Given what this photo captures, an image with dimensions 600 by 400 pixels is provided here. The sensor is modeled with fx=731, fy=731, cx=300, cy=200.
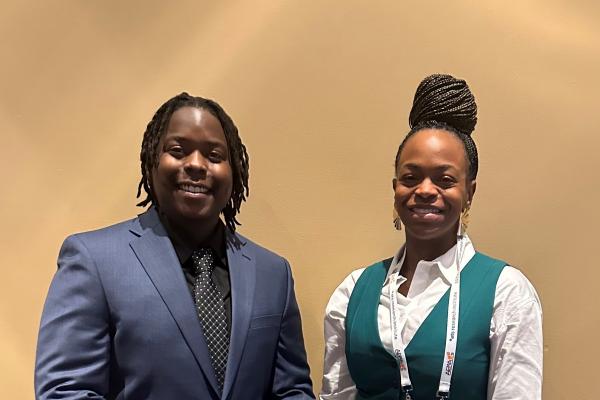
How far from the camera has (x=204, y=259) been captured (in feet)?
5.46

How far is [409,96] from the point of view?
7.23ft

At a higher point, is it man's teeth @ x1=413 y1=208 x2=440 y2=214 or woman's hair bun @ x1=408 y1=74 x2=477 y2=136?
woman's hair bun @ x1=408 y1=74 x2=477 y2=136

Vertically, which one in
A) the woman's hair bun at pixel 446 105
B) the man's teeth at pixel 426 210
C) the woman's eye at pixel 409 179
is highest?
the woman's hair bun at pixel 446 105

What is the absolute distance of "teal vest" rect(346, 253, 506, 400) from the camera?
162 cm

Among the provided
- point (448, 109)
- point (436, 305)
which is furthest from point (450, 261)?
point (448, 109)

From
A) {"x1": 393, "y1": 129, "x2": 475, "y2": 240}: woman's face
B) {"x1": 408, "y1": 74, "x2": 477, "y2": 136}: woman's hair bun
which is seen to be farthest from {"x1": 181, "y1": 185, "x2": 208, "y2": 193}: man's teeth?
{"x1": 408, "y1": 74, "x2": 477, "y2": 136}: woman's hair bun

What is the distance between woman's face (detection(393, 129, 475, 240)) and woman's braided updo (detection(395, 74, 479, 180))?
43 mm

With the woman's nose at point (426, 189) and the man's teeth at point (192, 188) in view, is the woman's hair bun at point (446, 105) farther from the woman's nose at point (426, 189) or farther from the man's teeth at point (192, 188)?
the man's teeth at point (192, 188)

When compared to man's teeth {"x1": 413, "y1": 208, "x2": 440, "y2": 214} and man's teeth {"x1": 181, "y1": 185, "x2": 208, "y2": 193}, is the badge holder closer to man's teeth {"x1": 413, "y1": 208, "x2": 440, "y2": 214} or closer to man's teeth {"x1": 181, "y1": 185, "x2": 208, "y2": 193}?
man's teeth {"x1": 413, "y1": 208, "x2": 440, "y2": 214}

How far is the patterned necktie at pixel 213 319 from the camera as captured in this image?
5.21 feet

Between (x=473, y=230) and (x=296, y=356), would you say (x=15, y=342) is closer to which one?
(x=296, y=356)

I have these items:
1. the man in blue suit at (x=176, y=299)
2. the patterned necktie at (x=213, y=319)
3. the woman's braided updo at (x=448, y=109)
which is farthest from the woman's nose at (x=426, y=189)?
the patterned necktie at (x=213, y=319)

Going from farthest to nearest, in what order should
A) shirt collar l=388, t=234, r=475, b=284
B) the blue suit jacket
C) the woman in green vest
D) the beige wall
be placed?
1. the beige wall
2. shirt collar l=388, t=234, r=475, b=284
3. the woman in green vest
4. the blue suit jacket

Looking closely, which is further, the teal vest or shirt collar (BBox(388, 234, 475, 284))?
shirt collar (BBox(388, 234, 475, 284))
